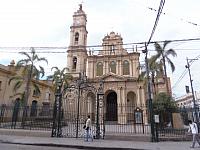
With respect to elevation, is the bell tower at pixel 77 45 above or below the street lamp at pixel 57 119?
above

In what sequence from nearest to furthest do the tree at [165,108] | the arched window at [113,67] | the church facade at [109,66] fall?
the tree at [165,108] → the church facade at [109,66] → the arched window at [113,67]

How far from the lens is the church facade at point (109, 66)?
35.0 meters

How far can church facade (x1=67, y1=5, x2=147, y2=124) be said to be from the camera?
115ft

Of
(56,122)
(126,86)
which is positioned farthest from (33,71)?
(126,86)

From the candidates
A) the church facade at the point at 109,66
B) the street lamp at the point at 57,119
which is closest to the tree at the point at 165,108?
the street lamp at the point at 57,119

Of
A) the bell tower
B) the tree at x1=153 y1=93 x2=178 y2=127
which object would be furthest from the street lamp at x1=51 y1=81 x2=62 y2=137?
the bell tower

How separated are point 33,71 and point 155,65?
16.6 m

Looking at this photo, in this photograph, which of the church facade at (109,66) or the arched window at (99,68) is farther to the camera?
the arched window at (99,68)

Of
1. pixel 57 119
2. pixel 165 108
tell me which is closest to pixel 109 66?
pixel 165 108

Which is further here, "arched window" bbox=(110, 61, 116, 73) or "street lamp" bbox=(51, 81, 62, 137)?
"arched window" bbox=(110, 61, 116, 73)

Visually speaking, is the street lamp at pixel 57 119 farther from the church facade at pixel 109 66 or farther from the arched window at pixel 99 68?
the arched window at pixel 99 68

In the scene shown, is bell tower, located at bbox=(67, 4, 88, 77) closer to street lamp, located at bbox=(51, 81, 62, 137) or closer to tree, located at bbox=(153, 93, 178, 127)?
tree, located at bbox=(153, 93, 178, 127)

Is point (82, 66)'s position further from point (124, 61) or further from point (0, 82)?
point (0, 82)

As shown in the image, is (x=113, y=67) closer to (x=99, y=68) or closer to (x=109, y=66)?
(x=109, y=66)
